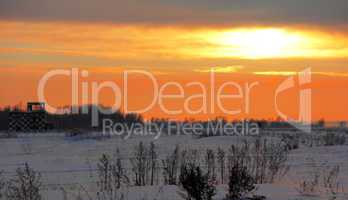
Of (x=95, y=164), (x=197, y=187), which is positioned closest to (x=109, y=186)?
(x=197, y=187)

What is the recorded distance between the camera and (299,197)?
1391cm

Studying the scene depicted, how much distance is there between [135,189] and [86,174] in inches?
236

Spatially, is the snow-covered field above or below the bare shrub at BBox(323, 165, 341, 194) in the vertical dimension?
below

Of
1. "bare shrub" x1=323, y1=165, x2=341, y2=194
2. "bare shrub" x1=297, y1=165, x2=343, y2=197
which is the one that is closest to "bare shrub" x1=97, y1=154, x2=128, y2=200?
"bare shrub" x1=297, y1=165, x2=343, y2=197

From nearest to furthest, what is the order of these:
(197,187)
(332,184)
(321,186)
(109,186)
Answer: (197,187) < (109,186) < (321,186) < (332,184)

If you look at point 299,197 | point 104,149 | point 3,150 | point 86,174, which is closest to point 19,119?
point 3,150

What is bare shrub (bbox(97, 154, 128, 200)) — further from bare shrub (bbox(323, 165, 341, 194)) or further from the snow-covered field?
bare shrub (bbox(323, 165, 341, 194))

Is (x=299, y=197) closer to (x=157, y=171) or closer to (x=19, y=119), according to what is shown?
(x=157, y=171)


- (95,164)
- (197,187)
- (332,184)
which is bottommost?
(95,164)

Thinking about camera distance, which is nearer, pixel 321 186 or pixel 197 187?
pixel 197 187

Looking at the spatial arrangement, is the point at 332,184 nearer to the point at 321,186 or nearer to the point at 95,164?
the point at 321,186

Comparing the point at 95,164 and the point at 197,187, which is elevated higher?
the point at 197,187

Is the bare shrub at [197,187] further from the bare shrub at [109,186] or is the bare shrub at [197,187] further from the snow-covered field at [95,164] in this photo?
the bare shrub at [109,186]

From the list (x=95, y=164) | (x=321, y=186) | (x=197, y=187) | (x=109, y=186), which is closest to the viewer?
(x=197, y=187)
